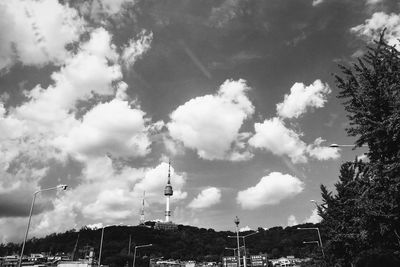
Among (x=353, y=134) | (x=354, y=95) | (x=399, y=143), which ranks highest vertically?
(x=354, y=95)

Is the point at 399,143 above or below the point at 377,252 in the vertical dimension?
above

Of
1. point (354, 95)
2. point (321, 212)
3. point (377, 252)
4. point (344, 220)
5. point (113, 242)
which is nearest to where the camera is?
point (354, 95)

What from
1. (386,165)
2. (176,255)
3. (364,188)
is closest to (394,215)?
(364,188)

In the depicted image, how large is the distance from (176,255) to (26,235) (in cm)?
18228

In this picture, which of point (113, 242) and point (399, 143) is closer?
point (399, 143)

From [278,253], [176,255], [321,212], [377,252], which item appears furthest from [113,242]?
[377,252]

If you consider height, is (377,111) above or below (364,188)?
above

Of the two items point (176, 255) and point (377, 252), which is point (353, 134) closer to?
point (377, 252)

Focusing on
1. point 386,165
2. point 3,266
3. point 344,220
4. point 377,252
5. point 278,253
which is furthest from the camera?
point 278,253

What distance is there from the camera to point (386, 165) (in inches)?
604

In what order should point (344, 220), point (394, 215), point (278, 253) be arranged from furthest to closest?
point (278, 253), point (344, 220), point (394, 215)

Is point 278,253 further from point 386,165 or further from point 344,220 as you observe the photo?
point 386,165

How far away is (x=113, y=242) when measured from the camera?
645 feet

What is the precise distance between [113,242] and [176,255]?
36.9m
